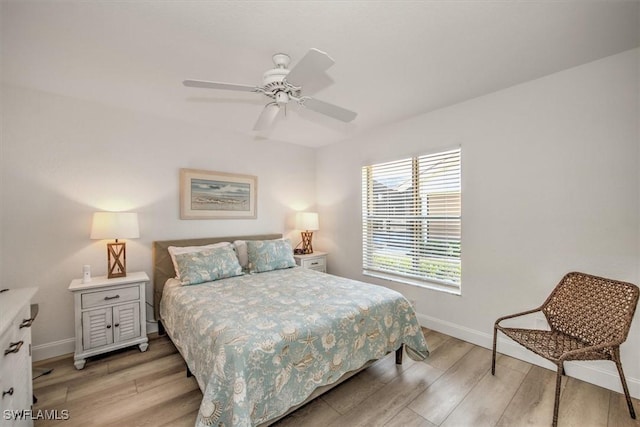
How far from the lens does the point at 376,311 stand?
2.17 m

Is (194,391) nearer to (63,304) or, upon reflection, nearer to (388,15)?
(63,304)

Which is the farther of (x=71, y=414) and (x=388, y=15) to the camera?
(x=71, y=414)

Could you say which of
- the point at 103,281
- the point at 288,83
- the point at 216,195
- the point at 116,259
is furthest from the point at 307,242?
the point at 288,83

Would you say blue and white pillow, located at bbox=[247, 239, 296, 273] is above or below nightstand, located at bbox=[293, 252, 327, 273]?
above

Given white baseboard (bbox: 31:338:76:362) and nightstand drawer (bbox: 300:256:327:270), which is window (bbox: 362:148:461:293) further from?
white baseboard (bbox: 31:338:76:362)

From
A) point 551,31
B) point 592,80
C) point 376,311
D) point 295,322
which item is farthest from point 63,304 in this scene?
point 592,80

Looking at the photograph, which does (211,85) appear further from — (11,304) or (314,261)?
(314,261)

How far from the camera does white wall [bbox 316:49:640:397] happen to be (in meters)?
2.04

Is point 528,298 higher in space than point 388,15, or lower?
lower

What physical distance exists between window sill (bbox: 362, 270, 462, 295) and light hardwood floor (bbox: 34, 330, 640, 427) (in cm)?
69

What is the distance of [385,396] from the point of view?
2021 mm

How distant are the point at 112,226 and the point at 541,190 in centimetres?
395

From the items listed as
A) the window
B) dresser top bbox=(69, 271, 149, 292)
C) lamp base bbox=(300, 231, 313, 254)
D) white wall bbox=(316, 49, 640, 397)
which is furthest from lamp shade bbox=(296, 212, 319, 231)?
dresser top bbox=(69, 271, 149, 292)

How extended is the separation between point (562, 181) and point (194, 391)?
3.45m
